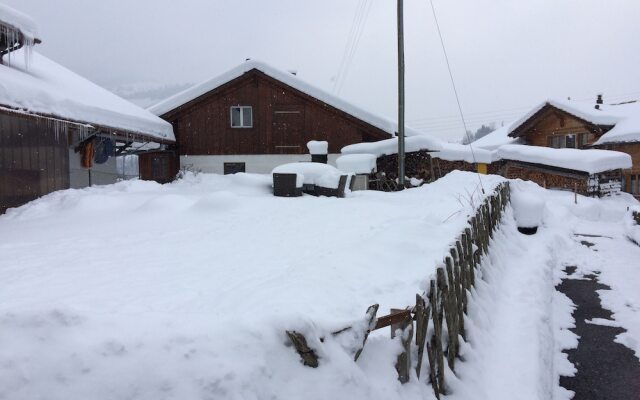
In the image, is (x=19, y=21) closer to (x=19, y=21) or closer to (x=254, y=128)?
(x=19, y=21)

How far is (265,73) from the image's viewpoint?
62.9 ft

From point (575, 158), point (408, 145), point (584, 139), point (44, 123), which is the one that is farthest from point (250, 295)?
point (584, 139)

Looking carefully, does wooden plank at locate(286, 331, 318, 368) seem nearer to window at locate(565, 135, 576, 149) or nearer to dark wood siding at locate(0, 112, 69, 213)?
dark wood siding at locate(0, 112, 69, 213)

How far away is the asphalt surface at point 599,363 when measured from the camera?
3727 mm

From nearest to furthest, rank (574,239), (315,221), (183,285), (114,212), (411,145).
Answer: (183,285)
(315,221)
(114,212)
(574,239)
(411,145)

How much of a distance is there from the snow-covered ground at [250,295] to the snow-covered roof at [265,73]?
9.09 metres

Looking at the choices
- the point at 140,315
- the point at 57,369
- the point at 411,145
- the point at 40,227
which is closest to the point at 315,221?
the point at 40,227

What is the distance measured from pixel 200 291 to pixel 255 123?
53.2 feet

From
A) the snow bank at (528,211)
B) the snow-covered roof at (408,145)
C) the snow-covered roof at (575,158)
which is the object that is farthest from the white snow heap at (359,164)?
the snow-covered roof at (575,158)

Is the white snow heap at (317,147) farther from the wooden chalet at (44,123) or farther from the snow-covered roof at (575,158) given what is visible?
the snow-covered roof at (575,158)

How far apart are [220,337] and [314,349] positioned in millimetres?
529

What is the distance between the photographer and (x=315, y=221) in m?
8.02

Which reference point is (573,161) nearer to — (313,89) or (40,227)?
(313,89)

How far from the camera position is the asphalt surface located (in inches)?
147
